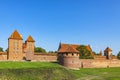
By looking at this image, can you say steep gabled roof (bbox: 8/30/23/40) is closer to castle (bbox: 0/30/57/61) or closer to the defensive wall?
castle (bbox: 0/30/57/61)

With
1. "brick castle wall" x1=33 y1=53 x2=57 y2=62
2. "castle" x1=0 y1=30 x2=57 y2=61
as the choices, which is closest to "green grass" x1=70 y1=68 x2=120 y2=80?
"brick castle wall" x1=33 y1=53 x2=57 y2=62

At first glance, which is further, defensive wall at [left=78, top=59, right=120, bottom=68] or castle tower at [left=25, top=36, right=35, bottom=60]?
castle tower at [left=25, top=36, right=35, bottom=60]

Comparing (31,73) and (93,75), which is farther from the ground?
(31,73)

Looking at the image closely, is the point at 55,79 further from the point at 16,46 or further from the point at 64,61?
the point at 16,46

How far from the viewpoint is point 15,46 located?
229 feet

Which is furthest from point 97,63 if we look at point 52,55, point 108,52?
point 108,52

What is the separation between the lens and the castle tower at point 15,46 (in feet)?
226

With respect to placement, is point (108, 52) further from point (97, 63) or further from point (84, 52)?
point (97, 63)

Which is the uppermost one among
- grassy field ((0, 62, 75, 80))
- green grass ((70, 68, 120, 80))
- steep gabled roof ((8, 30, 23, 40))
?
steep gabled roof ((8, 30, 23, 40))

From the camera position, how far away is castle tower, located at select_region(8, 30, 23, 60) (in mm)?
68812

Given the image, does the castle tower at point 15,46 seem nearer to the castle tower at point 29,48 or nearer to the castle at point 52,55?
the castle at point 52,55

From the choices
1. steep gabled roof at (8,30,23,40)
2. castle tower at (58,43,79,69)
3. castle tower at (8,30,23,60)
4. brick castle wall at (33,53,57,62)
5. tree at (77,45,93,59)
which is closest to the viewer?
castle tower at (58,43,79,69)

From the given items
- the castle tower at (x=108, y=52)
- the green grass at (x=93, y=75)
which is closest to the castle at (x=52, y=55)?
the green grass at (x=93, y=75)

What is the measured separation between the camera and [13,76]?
1538 inches
